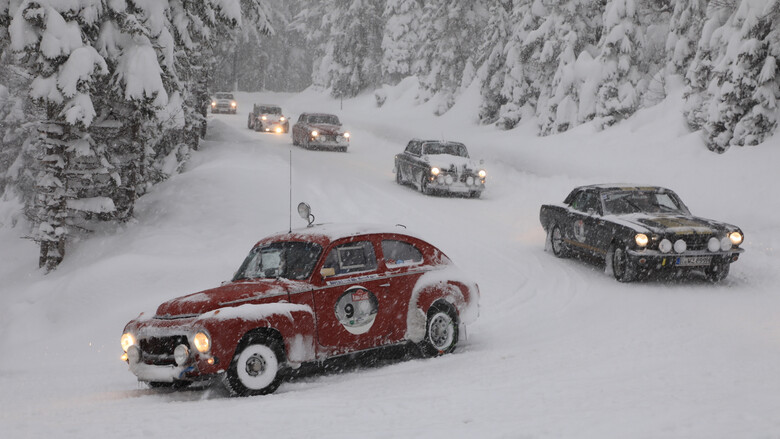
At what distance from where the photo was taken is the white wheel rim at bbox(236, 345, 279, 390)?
760 cm

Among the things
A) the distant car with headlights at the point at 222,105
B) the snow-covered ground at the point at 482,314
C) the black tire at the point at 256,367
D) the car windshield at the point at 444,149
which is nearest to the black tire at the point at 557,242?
the snow-covered ground at the point at 482,314

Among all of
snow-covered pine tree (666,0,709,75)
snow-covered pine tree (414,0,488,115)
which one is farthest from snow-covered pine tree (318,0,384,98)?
snow-covered pine tree (666,0,709,75)

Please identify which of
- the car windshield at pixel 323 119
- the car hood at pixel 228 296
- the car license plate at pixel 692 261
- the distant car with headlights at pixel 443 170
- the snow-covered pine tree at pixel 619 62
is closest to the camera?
the car hood at pixel 228 296

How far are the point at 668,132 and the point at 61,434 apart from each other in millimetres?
22179

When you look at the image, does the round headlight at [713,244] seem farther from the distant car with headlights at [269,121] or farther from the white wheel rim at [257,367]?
the distant car with headlights at [269,121]

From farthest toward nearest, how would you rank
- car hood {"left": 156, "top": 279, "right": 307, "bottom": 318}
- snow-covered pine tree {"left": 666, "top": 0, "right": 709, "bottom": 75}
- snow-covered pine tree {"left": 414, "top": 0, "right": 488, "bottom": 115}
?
snow-covered pine tree {"left": 414, "top": 0, "right": 488, "bottom": 115}, snow-covered pine tree {"left": 666, "top": 0, "right": 709, "bottom": 75}, car hood {"left": 156, "top": 279, "right": 307, "bottom": 318}

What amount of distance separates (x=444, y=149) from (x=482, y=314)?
495 inches

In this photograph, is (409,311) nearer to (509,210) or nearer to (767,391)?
(767,391)

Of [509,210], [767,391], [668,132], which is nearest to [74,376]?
[767,391]

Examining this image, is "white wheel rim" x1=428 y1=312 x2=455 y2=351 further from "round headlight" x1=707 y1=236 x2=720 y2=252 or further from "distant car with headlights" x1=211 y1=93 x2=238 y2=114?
"distant car with headlights" x1=211 y1=93 x2=238 y2=114

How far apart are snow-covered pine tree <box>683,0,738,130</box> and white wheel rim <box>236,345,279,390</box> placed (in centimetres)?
1799

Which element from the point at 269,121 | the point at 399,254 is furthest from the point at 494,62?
the point at 399,254

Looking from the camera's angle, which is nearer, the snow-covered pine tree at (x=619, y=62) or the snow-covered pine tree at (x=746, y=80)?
the snow-covered pine tree at (x=746, y=80)

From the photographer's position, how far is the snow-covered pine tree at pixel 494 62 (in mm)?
36625
